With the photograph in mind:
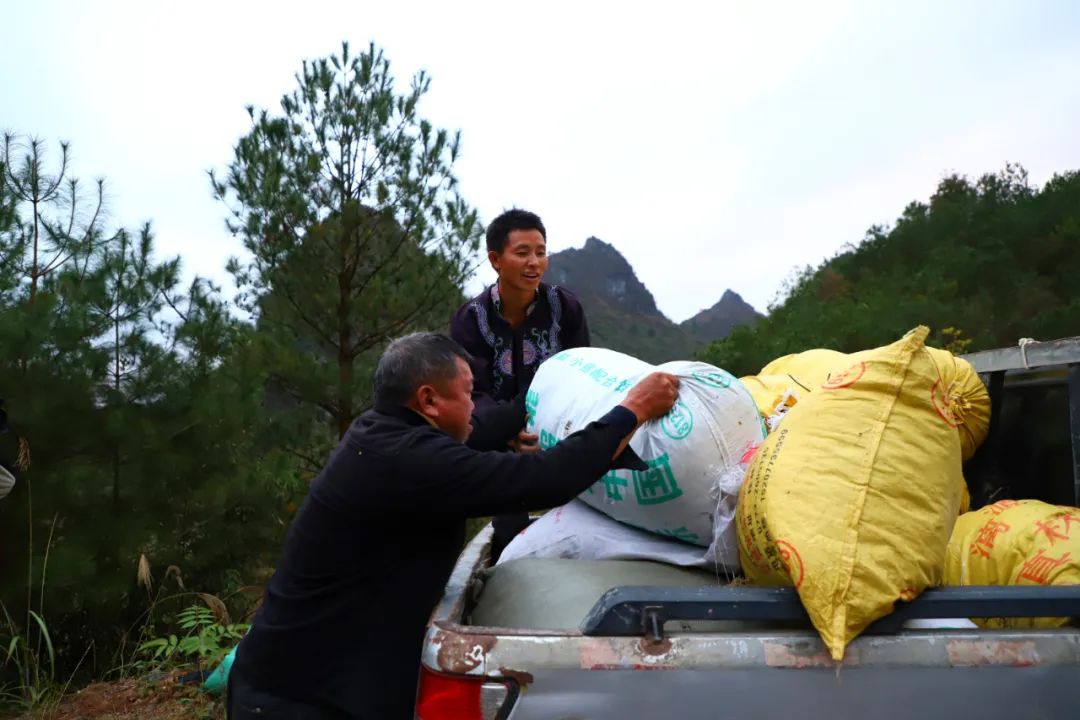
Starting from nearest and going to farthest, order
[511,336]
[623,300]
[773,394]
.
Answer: [773,394]
[511,336]
[623,300]

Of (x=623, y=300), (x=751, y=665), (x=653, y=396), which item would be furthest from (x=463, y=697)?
(x=623, y=300)

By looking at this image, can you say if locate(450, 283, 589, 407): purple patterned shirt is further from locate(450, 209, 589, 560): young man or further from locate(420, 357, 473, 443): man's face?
locate(420, 357, 473, 443): man's face

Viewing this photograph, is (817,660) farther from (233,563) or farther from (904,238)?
(904,238)

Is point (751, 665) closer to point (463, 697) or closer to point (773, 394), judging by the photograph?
point (463, 697)

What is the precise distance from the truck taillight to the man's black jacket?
335 mm

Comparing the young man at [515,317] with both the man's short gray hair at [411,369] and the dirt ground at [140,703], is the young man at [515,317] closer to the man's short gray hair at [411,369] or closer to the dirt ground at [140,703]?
the man's short gray hair at [411,369]

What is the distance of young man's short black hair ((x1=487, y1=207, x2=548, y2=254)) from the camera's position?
Answer: 269 centimetres

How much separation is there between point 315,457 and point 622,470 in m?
6.37

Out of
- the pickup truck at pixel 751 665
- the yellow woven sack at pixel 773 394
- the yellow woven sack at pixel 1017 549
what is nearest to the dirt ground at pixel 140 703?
the yellow woven sack at pixel 773 394

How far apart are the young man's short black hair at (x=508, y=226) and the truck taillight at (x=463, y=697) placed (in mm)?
1679

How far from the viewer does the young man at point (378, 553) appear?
1539 mm

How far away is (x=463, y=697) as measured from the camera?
1209 mm

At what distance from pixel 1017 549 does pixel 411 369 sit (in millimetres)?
1240

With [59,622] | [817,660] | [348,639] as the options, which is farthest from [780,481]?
[59,622]
